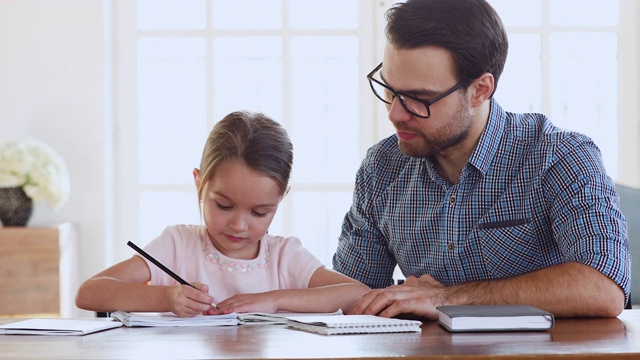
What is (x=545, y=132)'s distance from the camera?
2.08 m

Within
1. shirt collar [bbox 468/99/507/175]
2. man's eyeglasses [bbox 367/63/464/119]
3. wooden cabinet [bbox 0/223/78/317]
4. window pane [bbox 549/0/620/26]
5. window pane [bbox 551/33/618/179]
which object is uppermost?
window pane [bbox 549/0/620/26]

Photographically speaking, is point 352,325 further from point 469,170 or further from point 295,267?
point 469,170

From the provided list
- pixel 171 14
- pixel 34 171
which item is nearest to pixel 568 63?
pixel 171 14

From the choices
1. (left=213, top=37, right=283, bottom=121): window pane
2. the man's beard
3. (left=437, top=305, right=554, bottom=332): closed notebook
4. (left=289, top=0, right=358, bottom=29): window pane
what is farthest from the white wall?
(left=437, top=305, right=554, bottom=332): closed notebook

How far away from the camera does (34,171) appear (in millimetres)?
3637

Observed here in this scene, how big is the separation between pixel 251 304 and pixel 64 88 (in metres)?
2.53

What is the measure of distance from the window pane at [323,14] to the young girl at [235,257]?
6.88 ft

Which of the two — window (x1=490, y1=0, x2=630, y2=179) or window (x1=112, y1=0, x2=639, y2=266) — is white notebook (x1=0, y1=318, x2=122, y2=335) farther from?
window (x1=490, y1=0, x2=630, y2=179)

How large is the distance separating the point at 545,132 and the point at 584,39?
2.26 metres

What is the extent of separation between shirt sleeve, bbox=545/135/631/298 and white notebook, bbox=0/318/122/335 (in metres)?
0.94

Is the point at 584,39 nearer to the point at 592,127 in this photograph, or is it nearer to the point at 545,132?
the point at 592,127

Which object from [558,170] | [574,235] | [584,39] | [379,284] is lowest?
[379,284]

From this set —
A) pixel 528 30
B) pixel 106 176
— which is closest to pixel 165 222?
pixel 106 176

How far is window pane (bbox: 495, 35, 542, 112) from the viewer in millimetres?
4160
